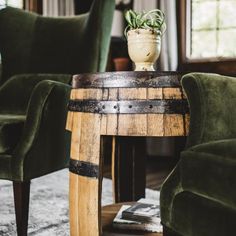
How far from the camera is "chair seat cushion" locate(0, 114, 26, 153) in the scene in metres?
1.70

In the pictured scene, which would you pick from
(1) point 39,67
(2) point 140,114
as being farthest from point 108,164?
(2) point 140,114

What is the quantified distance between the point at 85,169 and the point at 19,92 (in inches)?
47.4

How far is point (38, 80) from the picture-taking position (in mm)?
2258

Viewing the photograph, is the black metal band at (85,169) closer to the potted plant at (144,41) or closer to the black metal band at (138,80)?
the black metal band at (138,80)

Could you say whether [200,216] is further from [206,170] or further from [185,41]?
[185,41]

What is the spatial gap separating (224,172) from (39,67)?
170cm

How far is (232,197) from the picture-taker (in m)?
0.91

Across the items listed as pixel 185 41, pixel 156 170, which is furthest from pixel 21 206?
pixel 185 41

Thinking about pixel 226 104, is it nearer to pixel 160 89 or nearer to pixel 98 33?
pixel 160 89

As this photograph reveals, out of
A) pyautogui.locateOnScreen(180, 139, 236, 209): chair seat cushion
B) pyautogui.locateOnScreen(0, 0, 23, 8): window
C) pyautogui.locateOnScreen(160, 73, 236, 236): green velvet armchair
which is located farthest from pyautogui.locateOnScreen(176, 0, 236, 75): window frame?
pyautogui.locateOnScreen(180, 139, 236, 209): chair seat cushion

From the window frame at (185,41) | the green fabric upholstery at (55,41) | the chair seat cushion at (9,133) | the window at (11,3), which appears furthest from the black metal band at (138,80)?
the window at (11,3)

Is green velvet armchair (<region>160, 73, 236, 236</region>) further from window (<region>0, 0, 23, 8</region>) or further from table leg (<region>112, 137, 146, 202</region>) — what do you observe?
window (<region>0, 0, 23, 8</region>)

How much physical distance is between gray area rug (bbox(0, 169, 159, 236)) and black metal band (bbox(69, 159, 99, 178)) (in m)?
0.61

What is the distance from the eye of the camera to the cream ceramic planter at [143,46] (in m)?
1.42
